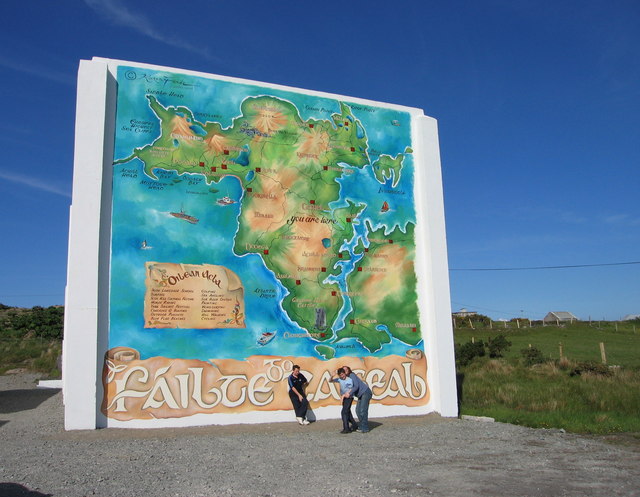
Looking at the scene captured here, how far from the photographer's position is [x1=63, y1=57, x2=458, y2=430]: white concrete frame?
12219 millimetres

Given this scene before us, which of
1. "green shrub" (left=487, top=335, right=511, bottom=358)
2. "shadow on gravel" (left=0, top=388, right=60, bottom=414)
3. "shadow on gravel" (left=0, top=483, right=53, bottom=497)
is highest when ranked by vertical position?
"green shrub" (left=487, top=335, right=511, bottom=358)

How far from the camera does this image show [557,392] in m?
17.9

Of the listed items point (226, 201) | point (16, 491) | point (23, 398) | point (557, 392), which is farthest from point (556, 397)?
point (23, 398)

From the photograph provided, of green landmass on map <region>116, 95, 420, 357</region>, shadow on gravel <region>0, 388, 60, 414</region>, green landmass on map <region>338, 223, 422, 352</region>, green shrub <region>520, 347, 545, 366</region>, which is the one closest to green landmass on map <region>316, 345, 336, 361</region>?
green landmass on map <region>116, 95, 420, 357</region>

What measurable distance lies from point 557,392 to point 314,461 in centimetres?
1173

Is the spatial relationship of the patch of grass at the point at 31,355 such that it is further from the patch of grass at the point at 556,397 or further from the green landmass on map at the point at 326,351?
the patch of grass at the point at 556,397

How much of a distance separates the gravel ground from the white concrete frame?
1.89ft

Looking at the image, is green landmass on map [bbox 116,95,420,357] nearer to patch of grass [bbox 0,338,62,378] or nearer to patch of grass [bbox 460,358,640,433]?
patch of grass [bbox 460,358,640,433]

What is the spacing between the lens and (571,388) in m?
18.2

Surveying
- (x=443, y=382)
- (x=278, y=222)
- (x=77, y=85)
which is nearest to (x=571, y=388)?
(x=443, y=382)

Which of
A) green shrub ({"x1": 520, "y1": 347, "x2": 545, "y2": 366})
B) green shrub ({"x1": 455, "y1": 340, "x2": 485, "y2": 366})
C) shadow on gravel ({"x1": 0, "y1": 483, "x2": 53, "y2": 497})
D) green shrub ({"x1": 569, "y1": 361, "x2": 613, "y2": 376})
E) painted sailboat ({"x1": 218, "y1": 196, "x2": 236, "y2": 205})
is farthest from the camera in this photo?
green shrub ({"x1": 455, "y1": 340, "x2": 485, "y2": 366})

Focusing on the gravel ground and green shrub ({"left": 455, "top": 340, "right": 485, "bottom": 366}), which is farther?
green shrub ({"left": 455, "top": 340, "right": 485, "bottom": 366})

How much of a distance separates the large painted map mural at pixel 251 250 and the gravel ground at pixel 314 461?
1.40m

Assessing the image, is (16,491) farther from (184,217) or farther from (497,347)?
(497,347)
